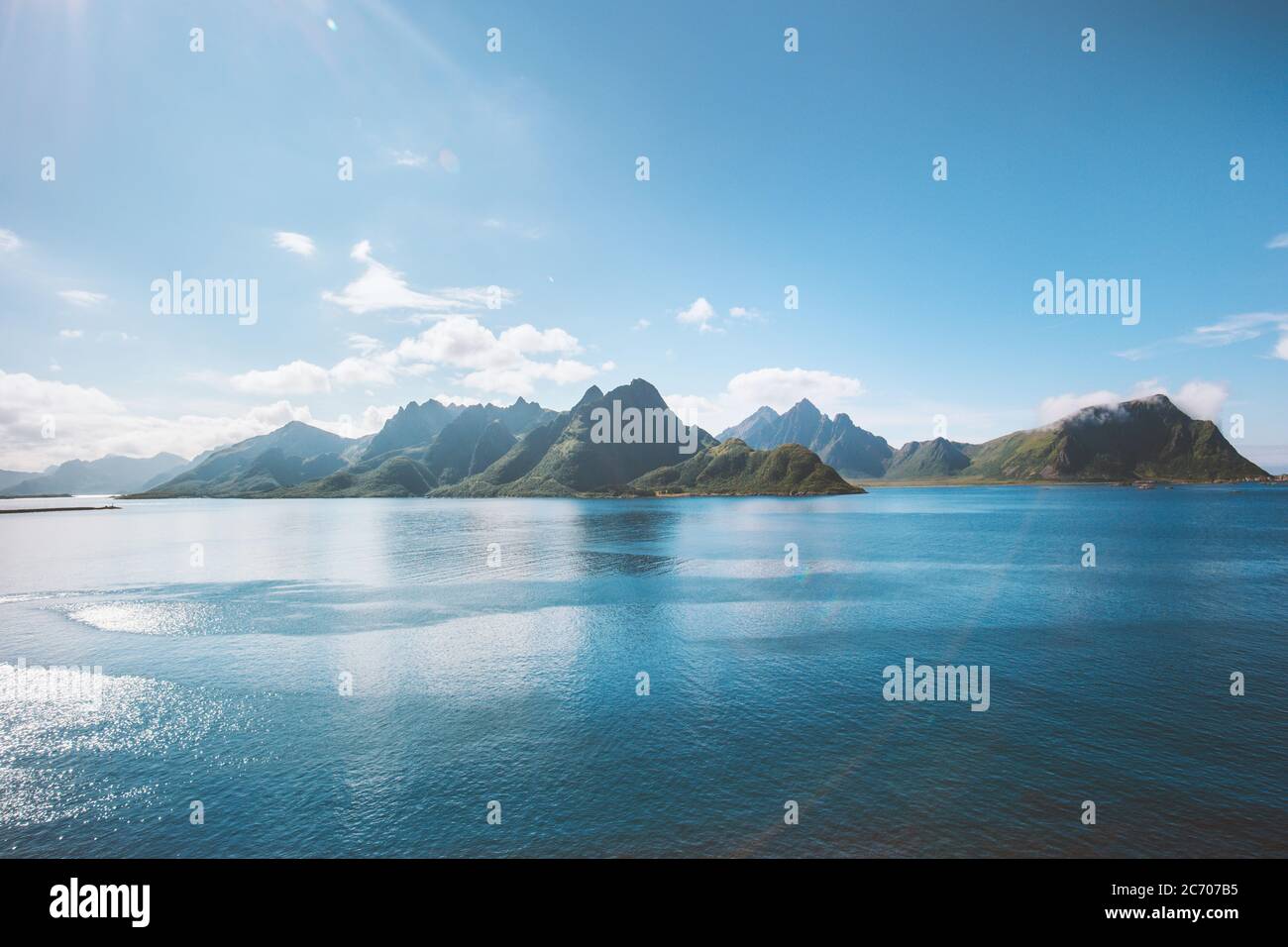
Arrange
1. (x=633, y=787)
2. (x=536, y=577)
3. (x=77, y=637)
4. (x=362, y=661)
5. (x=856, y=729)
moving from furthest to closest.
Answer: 1. (x=536, y=577)
2. (x=77, y=637)
3. (x=362, y=661)
4. (x=856, y=729)
5. (x=633, y=787)

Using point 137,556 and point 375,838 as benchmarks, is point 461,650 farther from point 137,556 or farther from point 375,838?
point 137,556

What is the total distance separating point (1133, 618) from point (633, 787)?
279 ft

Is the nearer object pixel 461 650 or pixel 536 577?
pixel 461 650

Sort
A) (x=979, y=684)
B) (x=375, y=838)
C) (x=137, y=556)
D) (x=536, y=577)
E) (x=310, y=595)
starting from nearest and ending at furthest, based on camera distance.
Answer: (x=375, y=838) < (x=979, y=684) < (x=310, y=595) < (x=536, y=577) < (x=137, y=556)

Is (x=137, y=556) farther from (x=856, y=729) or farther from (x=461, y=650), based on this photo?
(x=856, y=729)

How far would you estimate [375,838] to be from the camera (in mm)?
32250

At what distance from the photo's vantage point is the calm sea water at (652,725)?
109 ft

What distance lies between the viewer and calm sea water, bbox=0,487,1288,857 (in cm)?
3309

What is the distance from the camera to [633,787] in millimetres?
37594

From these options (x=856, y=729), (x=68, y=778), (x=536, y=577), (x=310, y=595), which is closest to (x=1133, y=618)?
(x=856, y=729)

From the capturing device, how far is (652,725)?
47.4m
